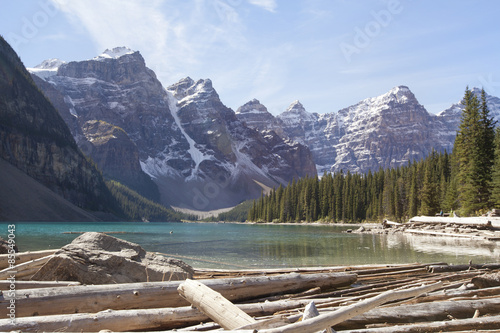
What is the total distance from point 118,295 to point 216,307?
2595 mm

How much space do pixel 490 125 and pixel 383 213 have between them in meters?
50.9

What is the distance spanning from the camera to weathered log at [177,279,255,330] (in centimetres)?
507

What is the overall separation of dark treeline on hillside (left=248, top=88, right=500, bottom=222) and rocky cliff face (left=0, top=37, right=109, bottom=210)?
90755 mm

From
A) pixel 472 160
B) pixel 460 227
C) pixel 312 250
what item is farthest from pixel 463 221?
pixel 312 250

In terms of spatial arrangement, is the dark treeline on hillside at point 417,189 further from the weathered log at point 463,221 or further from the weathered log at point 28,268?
the weathered log at point 28,268

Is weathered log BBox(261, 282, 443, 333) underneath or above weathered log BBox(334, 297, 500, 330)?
above

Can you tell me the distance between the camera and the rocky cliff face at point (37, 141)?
6024 inches

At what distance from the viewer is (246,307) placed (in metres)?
6.80

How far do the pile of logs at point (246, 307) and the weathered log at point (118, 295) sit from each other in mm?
16

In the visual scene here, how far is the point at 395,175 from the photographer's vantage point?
363ft

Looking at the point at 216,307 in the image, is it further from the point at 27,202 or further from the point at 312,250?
the point at 27,202

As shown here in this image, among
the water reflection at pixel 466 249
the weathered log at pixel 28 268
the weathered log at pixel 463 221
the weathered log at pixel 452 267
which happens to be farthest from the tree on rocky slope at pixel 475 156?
the weathered log at pixel 28 268

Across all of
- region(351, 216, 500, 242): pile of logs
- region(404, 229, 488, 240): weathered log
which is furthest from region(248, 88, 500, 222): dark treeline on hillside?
region(404, 229, 488, 240): weathered log

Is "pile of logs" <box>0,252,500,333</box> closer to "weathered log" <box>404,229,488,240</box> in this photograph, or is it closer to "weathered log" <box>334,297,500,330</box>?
"weathered log" <box>334,297,500,330</box>
